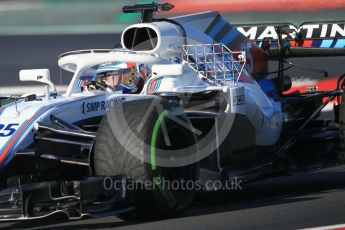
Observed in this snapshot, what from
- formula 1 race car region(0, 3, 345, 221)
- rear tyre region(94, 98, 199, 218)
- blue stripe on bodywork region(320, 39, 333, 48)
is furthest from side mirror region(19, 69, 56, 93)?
blue stripe on bodywork region(320, 39, 333, 48)

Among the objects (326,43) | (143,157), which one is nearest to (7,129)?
(143,157)

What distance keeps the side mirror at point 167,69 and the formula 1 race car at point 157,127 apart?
12 mm

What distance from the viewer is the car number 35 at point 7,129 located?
8016 mm

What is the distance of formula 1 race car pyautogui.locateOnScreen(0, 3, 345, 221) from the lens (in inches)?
302

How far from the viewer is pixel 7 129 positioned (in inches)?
318

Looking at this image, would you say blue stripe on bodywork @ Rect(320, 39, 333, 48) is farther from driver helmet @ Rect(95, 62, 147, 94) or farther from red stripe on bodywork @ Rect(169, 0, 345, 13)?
red stripe on bodywork @ Rect(169, 0, 345, 13)

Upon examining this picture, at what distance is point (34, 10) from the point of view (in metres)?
17.5

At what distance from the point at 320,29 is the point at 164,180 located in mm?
6267

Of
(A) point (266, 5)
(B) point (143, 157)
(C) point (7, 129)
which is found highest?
(A) point (266, 5)

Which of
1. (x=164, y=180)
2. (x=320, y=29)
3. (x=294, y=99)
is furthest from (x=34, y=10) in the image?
(x=164, y=180)

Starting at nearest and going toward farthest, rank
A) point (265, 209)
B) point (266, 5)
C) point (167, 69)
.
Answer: point (265, 209), point (167, 69), point (266, 5)

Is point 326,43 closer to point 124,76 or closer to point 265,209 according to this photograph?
point 124,76

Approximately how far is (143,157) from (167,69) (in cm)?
152

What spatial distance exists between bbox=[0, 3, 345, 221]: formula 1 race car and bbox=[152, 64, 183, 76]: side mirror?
1 centimetres
